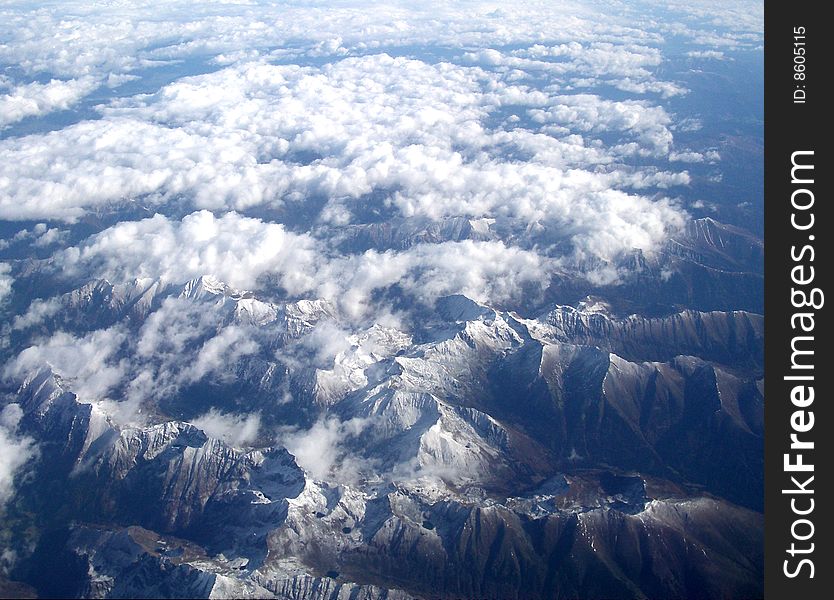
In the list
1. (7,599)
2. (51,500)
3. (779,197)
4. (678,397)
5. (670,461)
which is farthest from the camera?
(678,397)

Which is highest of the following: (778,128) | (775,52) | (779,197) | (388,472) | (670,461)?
(775,52)

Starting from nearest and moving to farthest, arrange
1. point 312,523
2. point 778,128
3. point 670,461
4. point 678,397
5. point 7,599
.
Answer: point 778,128 < point 7,599 < point 312,523 < point 670,461 < point 678,397

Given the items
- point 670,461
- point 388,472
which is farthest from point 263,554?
point 670,461

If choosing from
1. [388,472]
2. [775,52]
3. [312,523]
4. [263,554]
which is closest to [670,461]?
[388,472]

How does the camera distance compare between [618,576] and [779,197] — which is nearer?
[779,197]

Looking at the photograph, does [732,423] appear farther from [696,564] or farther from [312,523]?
[312,523]

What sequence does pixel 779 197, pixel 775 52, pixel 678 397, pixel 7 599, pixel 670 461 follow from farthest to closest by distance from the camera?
1. pixel 678 397
2. pixel 670 461
3. pixel 7 599
4. pixel 775 52
5. pixel 779 197

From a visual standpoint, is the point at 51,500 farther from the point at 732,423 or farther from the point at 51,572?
the point at 732,423

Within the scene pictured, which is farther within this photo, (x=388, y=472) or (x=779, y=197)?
(x=388, y=472)

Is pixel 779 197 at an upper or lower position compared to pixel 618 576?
upper
